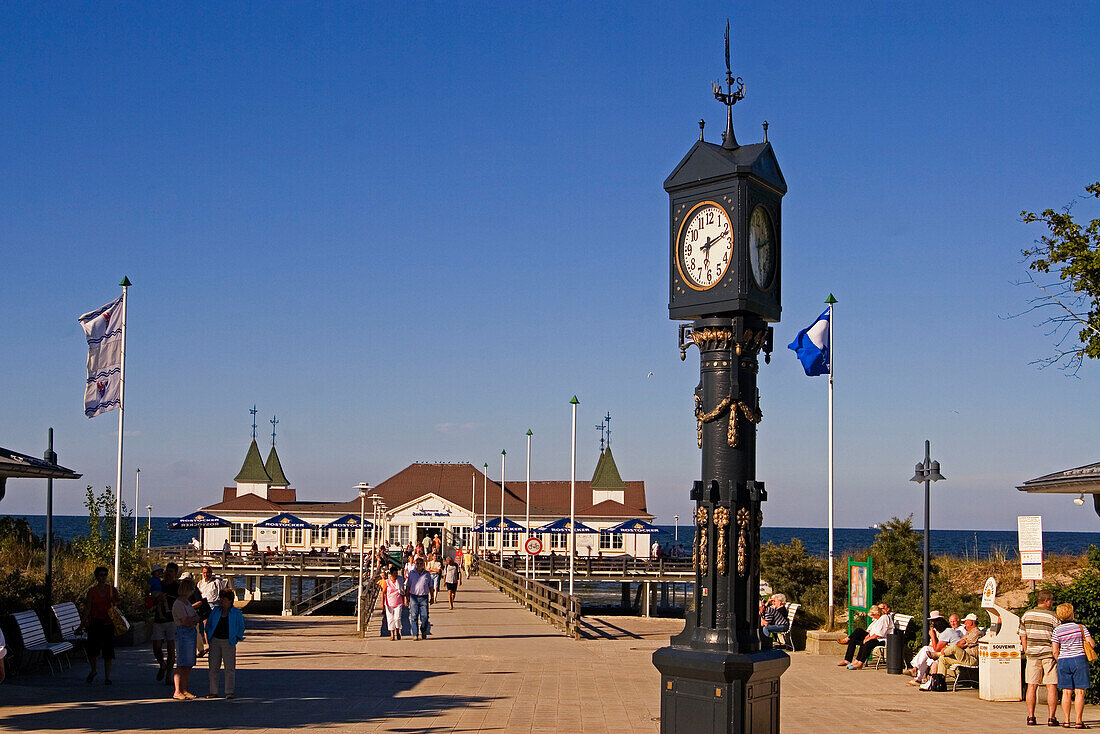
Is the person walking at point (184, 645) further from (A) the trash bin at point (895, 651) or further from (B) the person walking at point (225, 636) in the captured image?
(A) the trash bin at point (895, 651)

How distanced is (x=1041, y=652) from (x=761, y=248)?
6828mm

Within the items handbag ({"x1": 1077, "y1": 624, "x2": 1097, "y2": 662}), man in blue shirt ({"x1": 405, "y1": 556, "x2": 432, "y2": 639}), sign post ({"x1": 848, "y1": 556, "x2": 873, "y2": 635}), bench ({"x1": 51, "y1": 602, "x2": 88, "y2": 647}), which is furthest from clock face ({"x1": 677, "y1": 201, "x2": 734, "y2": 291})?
man in blue shirt ({"x1": 405, "y1": 556, "x2": 432, "y2": 639})

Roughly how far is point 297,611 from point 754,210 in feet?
135

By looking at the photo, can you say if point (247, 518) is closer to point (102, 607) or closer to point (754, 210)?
point (102, 607)

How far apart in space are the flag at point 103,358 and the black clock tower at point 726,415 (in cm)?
1800

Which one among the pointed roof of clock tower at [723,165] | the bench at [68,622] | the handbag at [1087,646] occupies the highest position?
the pointed roof of clock tower at [723,165]

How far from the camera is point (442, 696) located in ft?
49.8

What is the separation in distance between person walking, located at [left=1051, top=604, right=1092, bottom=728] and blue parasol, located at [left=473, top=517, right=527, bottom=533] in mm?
48353

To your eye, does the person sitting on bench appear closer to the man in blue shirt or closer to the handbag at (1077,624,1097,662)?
the handbag at (1077,624,1097,662)

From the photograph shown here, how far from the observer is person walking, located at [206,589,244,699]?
14375 mm

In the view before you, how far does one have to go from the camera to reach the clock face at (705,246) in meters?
9.73

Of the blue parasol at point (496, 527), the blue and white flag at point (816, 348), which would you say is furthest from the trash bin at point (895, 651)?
the blue parasol at point (496, 527)

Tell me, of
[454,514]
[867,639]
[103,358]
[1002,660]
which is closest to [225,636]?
[1002,660]

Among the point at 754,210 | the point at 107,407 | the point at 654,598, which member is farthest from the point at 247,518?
the point at 754,210
